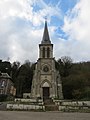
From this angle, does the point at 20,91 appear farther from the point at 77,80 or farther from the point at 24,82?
the point at 77,80

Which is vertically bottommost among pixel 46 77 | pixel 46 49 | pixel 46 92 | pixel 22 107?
pixel 22 107

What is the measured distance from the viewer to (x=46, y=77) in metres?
43.1

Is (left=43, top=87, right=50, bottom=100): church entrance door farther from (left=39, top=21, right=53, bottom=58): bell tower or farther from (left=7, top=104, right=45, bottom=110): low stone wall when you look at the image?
(left=7, top=104, right=45, bottom=110): low stone wall

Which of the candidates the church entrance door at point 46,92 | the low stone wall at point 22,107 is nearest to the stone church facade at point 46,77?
the church entrance door at point 46,92

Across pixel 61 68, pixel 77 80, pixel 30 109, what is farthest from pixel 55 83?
pixel 61 68

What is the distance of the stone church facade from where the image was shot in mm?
41625

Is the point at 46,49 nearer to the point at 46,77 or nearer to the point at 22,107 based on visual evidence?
the point at 46,77

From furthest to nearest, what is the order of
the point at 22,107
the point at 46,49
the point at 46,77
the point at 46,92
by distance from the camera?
the point at 46,49, the point at 46,77, the point at 46,92, the point at 22,107

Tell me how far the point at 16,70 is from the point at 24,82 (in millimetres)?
12650

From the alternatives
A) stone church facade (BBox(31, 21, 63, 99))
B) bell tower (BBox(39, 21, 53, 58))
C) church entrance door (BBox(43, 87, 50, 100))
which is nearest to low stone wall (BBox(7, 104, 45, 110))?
stone church facade (BBox(31, 21, 63, 99))

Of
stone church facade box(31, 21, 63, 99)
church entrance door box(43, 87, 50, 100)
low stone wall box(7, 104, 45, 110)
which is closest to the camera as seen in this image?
low stone wall box(7, 104, 45, 110)

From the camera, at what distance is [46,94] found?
138 ft

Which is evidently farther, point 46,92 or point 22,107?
point 46,92

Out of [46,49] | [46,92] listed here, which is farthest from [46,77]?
[46,49]
